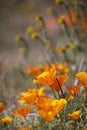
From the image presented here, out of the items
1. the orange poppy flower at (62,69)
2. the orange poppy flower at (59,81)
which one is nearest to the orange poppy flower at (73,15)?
the orange poppy flower at (62,69)

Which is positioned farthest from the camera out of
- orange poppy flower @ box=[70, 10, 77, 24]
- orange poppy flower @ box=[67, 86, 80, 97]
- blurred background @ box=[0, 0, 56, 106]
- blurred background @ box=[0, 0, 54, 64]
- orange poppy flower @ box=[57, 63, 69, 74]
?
blurred background @ box=[0, 0, 54, 64]

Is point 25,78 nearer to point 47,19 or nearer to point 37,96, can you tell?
point 37,96

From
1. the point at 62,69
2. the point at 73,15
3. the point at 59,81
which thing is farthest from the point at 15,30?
the point at 59,81

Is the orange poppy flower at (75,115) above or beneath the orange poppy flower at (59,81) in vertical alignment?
beneath

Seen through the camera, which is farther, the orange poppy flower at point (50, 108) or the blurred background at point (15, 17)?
the blurred background at point (15, 17)

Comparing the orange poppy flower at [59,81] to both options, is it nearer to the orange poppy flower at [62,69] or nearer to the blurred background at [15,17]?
the orange poppy flower at [62,69]

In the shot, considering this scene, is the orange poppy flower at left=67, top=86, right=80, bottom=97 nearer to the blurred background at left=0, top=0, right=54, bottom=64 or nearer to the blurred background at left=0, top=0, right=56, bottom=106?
the blurred background at left=0, top=0, right=56, bottom=106

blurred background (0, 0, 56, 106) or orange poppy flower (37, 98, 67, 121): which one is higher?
blurred background (0, 0, 56, 106)

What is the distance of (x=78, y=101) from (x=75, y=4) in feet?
8.07

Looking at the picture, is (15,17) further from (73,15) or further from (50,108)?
(50,108)

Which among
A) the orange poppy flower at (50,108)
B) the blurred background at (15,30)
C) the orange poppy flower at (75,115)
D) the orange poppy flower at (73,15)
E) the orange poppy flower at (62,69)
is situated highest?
the blurred background at (15,30)

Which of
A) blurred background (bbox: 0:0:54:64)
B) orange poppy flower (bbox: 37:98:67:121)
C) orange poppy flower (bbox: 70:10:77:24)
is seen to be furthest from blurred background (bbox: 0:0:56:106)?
orange poppy flower (bbox: 37:98:67:121)

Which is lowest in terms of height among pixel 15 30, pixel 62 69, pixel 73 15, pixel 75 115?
pixel 75 115

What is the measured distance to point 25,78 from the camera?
5746 millimetres
